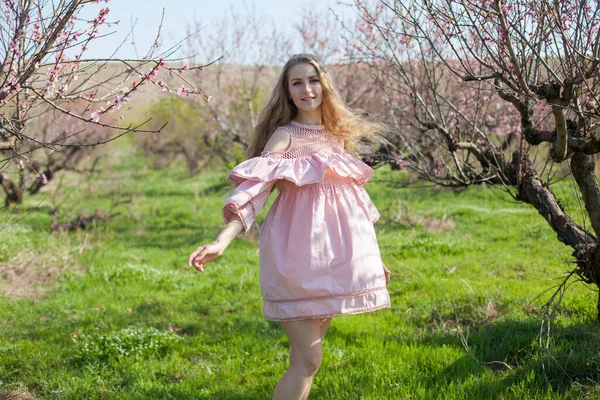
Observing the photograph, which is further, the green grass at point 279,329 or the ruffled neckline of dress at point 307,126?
the green grass at point 279,329

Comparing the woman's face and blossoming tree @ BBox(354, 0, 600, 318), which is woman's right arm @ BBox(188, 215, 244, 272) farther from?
blossoming tree @ BBox(354, 0, 600, 318)

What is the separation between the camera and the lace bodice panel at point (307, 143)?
2.98 m

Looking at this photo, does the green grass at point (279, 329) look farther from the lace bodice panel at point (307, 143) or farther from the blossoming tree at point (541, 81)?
the lace bodice panel at point (307, 143)

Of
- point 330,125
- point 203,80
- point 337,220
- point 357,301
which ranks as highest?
point 203,80

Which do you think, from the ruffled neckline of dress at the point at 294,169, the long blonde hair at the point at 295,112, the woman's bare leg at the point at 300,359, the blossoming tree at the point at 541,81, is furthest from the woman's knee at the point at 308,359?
the blossoming tree at the point at 541,81

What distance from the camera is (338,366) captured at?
3787 millimetres

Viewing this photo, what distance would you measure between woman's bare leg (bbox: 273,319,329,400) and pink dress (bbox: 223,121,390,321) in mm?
69

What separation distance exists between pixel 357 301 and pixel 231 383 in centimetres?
131

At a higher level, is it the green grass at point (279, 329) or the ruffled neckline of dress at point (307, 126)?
the ruffled neckline of dress at point (307, 126)

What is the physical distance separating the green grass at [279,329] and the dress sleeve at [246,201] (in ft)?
3.99

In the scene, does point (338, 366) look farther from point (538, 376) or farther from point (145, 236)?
point (145, 236)

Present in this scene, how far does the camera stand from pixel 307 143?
304 cm

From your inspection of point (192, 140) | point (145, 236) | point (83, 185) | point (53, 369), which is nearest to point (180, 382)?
point (53, 369)

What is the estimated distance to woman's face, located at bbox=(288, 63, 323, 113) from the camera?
9.95 feet
